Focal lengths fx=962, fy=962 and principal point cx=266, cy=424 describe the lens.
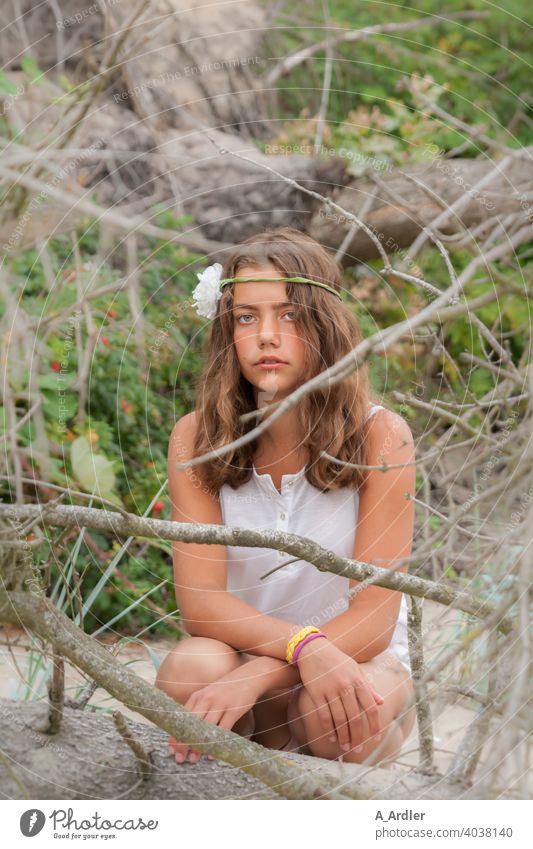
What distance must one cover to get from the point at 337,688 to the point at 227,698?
117mm

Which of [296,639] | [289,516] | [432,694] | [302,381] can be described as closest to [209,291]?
[302,381]

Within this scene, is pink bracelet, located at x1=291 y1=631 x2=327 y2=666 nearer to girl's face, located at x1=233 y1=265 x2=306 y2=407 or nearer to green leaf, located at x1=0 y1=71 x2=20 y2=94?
A: girl's face, located at x1=233 y1=265 x2=306 y2=407

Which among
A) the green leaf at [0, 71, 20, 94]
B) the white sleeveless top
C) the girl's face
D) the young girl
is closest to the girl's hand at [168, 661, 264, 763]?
the young girl

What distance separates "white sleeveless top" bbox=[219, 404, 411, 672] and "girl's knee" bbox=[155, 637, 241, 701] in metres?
0.10

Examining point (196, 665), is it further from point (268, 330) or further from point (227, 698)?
point (268, 330)

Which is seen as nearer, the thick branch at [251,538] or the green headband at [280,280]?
the thick branch at [251,538]

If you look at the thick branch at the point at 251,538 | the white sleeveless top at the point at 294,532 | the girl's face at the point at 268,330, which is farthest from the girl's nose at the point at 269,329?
the thick branch at the point at 251,538

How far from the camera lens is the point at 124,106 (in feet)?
6.63

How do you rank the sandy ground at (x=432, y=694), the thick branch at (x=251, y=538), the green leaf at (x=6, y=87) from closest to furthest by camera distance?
the thick branch at (x=251, y=538) < the sandy ground at (x=432, y=694) < the green leaf at (x=6, y=87)

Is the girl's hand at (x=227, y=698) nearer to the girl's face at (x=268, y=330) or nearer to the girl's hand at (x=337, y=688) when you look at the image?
the girl's hand at (x=337, y=688)

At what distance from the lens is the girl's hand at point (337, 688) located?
102 centimetres

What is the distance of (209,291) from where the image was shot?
1094 mm

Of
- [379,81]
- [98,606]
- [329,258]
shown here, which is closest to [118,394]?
[98,606]
